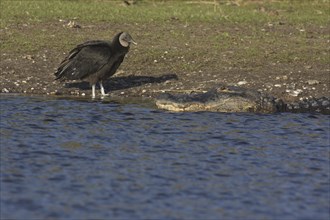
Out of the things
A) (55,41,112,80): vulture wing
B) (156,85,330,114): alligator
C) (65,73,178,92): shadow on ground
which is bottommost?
(156,85,330,114): alligator

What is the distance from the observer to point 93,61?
17375mm

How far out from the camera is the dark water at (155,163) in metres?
10.5

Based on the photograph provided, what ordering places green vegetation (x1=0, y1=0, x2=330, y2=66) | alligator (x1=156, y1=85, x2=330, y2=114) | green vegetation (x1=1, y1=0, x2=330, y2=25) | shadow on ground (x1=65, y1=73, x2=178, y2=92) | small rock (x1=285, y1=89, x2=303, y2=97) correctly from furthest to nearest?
green vegetation (x1=1, y1=0, x2=330, y2=25), green vegetation (x1=0, y1=0, x2=330, y2=66), shadow on ground (x1=65, y1=73, x2=178, y2=92), small rock (x1=285, y1=89, x2=303, y2=97), alligator (x1=156, y1=85, x2=330, y2=114)

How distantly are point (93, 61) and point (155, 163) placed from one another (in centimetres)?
523

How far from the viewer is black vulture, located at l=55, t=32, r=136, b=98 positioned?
1738cm

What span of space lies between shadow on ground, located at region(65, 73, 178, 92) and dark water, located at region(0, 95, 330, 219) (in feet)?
5.01

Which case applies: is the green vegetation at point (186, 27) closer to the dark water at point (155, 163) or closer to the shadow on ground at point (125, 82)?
the shadow on ground at point (125, 82)

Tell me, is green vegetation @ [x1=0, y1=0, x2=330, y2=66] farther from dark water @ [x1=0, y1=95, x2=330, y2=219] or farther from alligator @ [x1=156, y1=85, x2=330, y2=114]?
dark water @ [x1=0, y1=95, x2=330, y2=219]

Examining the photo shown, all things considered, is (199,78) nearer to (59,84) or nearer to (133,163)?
(59,84)

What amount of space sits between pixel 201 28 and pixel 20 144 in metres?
10.5

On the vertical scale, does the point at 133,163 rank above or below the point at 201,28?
below

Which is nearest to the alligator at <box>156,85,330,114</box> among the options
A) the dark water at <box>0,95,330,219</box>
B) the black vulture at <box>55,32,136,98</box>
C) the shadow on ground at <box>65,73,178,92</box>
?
the dark water at <box>0,95,330,219</box>

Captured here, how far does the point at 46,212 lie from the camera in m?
10.1

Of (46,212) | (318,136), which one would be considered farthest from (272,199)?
(318,136)
